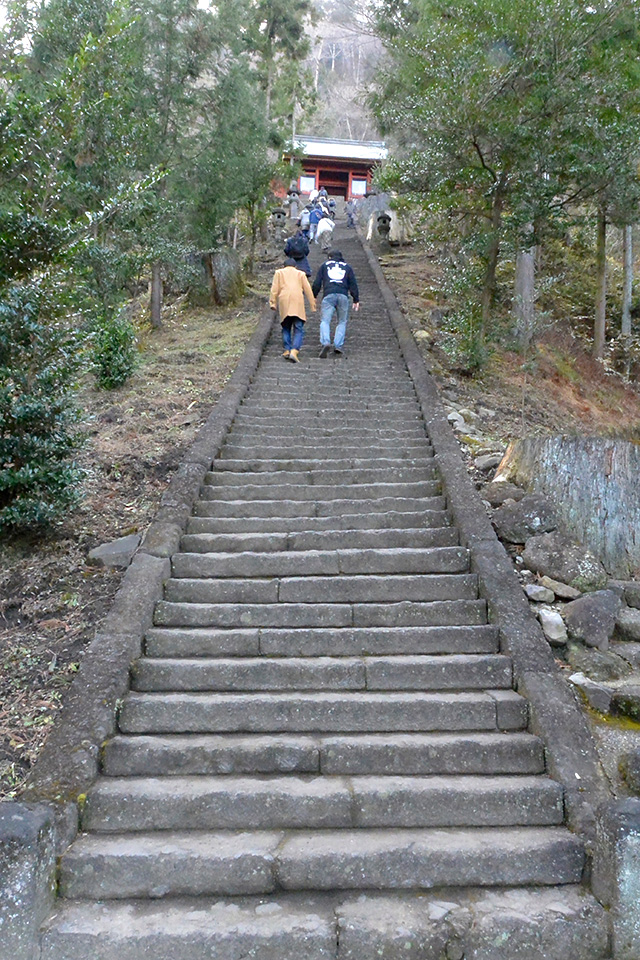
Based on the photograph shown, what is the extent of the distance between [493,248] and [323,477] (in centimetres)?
493

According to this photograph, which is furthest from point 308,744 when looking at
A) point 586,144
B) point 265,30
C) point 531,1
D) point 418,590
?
point 265,30

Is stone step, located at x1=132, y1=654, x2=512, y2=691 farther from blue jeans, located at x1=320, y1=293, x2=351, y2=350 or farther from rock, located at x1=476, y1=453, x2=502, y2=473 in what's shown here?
blue jeans, located at x1=320, y1=293, x2=351, y2=350

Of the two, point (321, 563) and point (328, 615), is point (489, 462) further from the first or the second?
point (328, 615)

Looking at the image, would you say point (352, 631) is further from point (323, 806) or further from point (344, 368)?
point (344, 368)

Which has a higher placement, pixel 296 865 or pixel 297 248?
pixel 297 248

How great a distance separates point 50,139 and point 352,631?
5.53 m

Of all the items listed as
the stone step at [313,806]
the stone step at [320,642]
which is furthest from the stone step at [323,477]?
the stone step at [313,806]

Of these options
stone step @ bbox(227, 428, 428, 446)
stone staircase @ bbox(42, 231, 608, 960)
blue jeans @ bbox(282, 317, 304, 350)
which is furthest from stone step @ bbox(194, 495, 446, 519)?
blue jeans @ bbox(282, 317, 304, 350)

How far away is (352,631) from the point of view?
15.3 feet

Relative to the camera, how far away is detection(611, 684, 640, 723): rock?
4035 millimetres

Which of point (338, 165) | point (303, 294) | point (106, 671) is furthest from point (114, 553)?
point (338, 165)

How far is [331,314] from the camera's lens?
10.4 m

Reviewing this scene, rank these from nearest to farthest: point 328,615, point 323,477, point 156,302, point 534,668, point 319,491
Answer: point 534,668 → point 328,615 → point 319,491 → point 323,477 → point 156,302

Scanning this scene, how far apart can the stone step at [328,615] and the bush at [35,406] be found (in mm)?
1384
